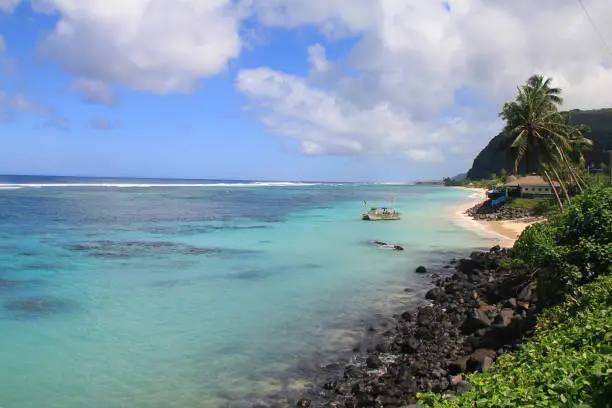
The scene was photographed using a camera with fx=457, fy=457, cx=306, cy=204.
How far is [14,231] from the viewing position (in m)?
37.3

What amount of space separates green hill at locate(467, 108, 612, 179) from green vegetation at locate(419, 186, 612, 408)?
101 metres

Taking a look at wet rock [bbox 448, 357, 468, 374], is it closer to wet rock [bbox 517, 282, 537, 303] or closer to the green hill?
wet rock [bbox 517, 282, 537, 303]

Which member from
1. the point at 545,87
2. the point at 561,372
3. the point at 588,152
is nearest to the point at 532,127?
the point at 545,87

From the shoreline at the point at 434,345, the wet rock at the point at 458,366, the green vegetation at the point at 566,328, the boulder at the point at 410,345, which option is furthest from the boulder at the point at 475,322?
the wet rock at the point at 458,366

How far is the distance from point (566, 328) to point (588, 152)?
13449 centimetres

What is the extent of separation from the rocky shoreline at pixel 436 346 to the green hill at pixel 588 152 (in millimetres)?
99450

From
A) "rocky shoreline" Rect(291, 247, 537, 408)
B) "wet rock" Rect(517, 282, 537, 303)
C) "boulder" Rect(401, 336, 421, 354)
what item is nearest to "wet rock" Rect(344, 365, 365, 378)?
"rocky shoreline" Rect(291, 247, 537, 408)

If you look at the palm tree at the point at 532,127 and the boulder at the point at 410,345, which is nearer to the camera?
the boulder at the point at 410,345

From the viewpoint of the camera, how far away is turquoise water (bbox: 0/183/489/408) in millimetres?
11156

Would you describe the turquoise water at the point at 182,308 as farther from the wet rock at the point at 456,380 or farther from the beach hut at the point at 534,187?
the beach hut at the point at 534,187

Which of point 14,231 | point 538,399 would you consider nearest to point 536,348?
point 538,399

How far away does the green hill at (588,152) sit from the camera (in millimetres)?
121125

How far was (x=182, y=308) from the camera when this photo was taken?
17.1 m

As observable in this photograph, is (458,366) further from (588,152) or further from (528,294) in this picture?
(588,152)
